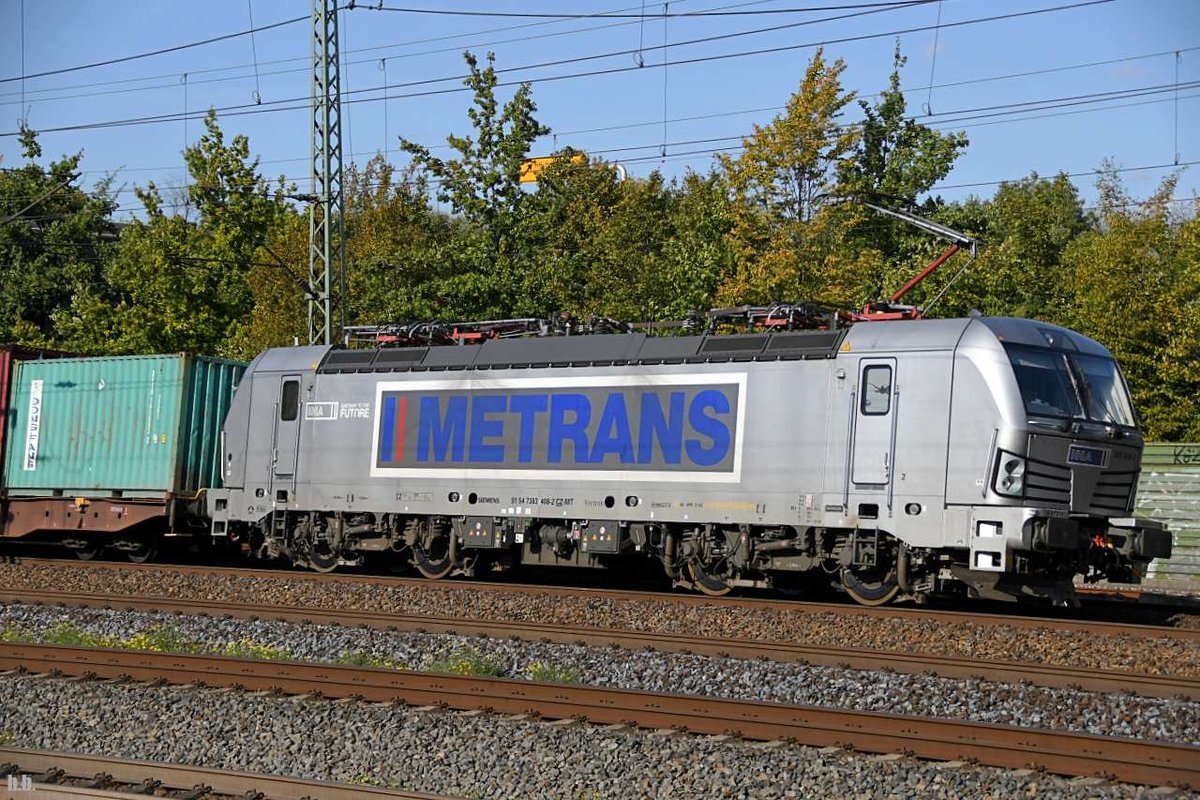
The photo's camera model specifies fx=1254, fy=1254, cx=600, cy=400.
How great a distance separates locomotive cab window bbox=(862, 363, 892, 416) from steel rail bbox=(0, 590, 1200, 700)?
3.45 m

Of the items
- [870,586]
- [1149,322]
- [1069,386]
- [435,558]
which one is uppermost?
[1149,322]

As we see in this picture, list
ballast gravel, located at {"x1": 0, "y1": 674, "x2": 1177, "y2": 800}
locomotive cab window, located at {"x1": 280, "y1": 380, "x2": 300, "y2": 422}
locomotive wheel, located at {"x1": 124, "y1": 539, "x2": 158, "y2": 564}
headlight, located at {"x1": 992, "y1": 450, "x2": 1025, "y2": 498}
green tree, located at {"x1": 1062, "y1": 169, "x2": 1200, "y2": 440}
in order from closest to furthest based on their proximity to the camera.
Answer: ballast gravel, located at {"x1": 0, "y1": 674, "x2": 1177, "y2": 800} → headlight, located at {"x1": 992, "y1": 450, "x2": 1025, "y2": 498} → locomotive cab window, located at {"x1": 280, "y1": 380, "x2": 300, "y2": 422} → locomotive wheel, located at {"x1": 124, "y1": 539, "x2": 158, "y2": 564} → green tree, located at {"x1": 1062, "y1": 169, "x2": 1200, "y2": 440}

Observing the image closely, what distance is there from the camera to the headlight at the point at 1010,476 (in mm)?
14023

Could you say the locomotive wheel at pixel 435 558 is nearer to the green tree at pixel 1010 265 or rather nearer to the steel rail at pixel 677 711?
the steel rail at pixel 677 711

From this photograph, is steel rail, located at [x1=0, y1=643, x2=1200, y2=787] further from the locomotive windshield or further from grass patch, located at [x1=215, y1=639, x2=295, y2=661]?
the locomotive windshield

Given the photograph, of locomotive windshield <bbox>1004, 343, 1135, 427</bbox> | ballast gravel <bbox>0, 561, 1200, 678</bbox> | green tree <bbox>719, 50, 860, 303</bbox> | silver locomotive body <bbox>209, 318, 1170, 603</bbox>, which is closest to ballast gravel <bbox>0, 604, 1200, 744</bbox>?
ballast gravel <bbox>0, 561, 1200, 678</bbox>

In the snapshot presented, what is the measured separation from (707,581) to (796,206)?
12.7 meters

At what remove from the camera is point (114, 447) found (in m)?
22.2

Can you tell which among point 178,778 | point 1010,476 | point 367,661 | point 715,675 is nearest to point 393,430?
point 367,661

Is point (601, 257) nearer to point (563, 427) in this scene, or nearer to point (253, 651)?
point (563, 427)

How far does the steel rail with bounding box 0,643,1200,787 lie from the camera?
807 centimetres

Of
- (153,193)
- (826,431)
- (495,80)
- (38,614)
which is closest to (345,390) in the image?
(38,614)

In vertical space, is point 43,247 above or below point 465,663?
above

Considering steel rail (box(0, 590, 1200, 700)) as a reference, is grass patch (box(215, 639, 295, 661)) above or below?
below
